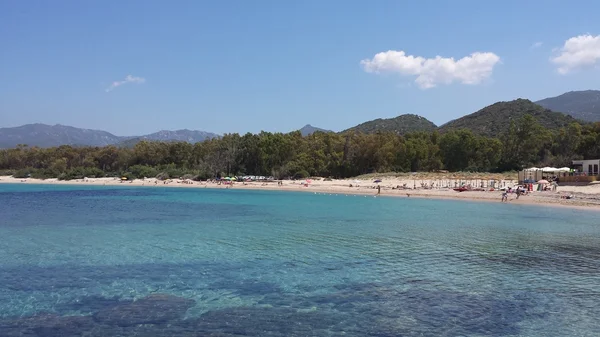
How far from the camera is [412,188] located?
2381 inches

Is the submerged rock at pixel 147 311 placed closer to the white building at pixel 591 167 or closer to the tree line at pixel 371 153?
the white building at pixel 591 167

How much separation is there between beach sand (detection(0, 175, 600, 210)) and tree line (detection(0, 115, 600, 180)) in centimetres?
600

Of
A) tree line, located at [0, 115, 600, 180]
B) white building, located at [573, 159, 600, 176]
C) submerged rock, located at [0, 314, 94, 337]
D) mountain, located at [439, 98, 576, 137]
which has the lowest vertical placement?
submerged rock, located at [0, 314, 94, 337]

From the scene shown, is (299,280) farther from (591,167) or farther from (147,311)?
(591,167)

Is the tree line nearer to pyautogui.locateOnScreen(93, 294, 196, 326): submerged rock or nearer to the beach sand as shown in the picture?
the beach sand

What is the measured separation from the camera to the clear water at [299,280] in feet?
33.9

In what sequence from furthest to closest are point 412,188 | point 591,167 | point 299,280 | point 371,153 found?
point 371,153
point 412,188
point 591,167
point 299,280

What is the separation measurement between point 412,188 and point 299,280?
159 feet

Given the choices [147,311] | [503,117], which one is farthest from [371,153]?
[503,117]

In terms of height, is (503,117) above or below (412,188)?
above

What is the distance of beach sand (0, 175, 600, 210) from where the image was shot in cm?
4397

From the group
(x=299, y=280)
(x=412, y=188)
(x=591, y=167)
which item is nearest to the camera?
(x=299, y=280)

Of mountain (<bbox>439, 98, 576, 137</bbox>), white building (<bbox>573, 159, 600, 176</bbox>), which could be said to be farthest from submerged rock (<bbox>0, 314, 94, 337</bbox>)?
mountain (<bbox>439, 98, 576, 137</bbox>)

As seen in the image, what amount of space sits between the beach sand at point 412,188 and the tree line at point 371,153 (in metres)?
6.00
